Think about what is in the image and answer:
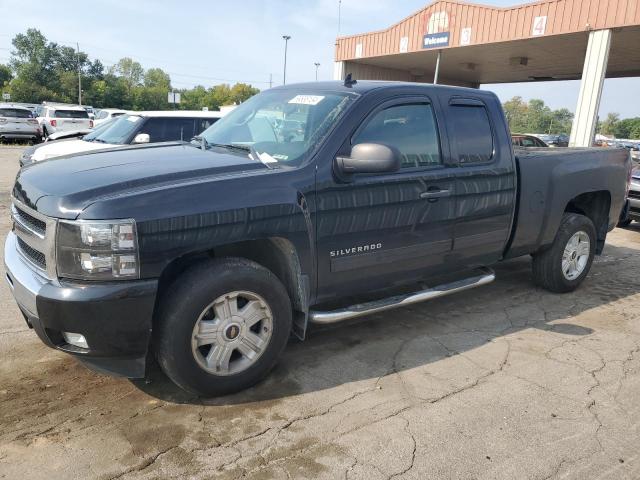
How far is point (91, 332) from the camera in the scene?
2.67 meters

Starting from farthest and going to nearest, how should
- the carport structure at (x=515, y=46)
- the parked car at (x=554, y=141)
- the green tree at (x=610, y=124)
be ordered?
1. the green tree at (x=610, y=124)
2. the parked car at (x=554, y=141)
3. the carport structure at (x=515, y=46)

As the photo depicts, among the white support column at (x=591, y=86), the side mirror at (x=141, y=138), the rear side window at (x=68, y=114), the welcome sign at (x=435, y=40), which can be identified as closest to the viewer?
the side mirror at (x=141, y=138)

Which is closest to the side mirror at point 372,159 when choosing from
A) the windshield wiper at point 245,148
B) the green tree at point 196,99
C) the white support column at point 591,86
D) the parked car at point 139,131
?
the windshield wiper at point 245,148

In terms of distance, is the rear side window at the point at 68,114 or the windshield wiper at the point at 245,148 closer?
the windshield wiper at the point at 245,148

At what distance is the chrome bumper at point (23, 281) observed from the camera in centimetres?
275

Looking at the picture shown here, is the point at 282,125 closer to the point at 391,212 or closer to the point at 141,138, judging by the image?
the point at 391,212

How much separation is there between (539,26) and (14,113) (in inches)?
798

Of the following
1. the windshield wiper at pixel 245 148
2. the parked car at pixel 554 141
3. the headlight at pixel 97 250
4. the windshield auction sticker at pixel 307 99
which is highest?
the windshield auction sticker at pixel 307 99

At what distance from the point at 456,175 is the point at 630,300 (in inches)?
112

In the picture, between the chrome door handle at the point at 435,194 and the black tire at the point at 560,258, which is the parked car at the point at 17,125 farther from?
the chrome door handle at the point at 435,194

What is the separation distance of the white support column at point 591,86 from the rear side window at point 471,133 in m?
11.9

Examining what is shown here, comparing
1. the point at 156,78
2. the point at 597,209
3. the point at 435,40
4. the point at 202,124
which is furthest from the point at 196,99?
the point at 597,209

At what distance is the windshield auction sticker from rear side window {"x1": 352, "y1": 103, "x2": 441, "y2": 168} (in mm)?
453

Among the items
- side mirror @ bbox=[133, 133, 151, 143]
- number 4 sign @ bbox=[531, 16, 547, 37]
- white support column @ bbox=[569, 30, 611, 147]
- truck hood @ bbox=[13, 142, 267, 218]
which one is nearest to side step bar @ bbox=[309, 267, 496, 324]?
truck hood @ bbox=[13, 142, 267, 218]
